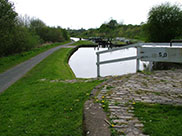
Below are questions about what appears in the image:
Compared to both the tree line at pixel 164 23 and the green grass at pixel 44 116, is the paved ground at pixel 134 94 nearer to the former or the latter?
the green grass at pixel 44 116

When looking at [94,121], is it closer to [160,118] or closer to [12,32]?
[160,118]

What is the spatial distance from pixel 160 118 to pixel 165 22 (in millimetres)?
Answer: 17785

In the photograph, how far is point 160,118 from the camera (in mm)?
3174

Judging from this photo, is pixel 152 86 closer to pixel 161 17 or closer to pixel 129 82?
pixel 129 82

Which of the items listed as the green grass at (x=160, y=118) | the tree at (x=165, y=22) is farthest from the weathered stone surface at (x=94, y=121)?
the tree at (x=165, y=22)

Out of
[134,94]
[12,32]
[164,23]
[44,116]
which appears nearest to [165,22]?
[164,23]

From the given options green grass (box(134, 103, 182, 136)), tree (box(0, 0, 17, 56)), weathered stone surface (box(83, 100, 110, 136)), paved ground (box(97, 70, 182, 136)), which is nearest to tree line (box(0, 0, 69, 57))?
tree (box(0, 0, 17, 56))

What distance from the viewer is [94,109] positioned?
357 cm

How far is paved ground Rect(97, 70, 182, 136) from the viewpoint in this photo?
9.93ft

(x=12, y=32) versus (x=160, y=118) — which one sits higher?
(x=12, y=32)

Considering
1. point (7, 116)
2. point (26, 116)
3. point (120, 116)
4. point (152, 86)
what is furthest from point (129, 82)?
point (7, 116)

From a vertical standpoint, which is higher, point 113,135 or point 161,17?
point 161,17

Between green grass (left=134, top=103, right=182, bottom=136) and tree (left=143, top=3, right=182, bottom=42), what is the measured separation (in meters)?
16.8

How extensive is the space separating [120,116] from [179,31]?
18.1 metres
